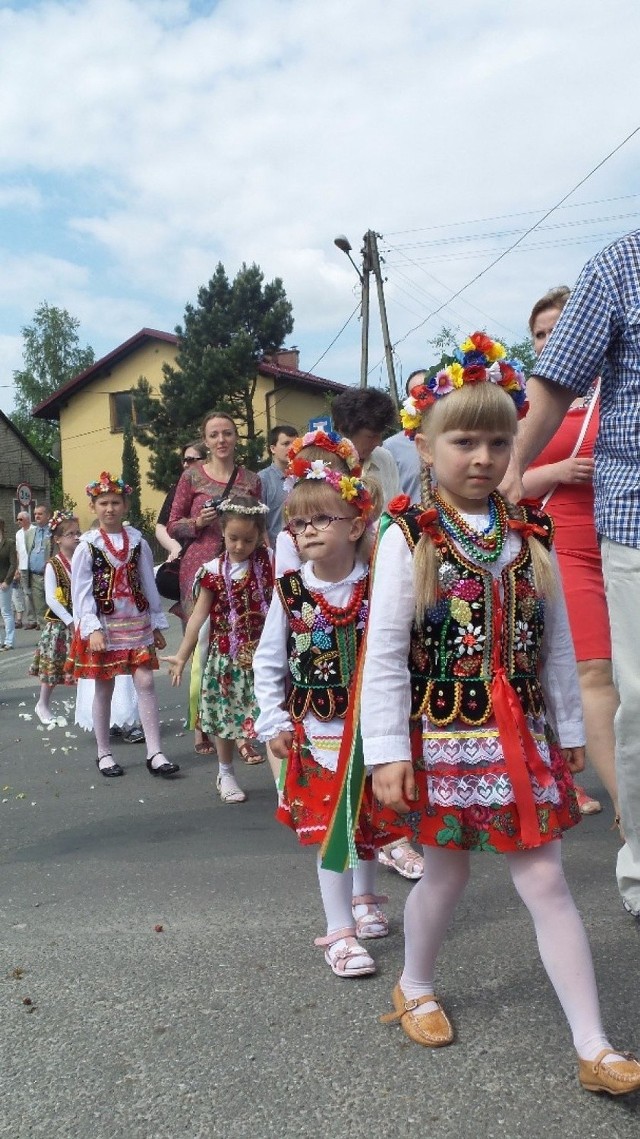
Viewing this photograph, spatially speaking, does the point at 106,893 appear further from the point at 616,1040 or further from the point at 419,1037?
the point at 616,1040

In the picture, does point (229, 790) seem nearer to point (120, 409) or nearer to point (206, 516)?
point (206, 516)

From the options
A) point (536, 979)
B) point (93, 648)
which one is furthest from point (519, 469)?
point (93, 648)

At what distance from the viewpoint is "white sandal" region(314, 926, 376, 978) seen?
10.1 ft

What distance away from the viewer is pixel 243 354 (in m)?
35.2

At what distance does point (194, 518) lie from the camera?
5.93 meters

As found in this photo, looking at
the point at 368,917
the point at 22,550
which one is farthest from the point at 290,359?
the point at 368,917

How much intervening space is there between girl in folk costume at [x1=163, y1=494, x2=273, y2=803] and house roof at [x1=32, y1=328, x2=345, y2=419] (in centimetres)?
3188

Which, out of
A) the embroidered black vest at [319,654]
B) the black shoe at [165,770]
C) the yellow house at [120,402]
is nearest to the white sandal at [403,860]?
the embroidered black vest at [319,654]

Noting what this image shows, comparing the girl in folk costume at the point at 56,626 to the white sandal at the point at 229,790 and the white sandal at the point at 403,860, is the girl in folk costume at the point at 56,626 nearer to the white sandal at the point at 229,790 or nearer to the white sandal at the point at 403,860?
the white sandal at the point at 229,790

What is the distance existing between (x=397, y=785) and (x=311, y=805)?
92 centimetres

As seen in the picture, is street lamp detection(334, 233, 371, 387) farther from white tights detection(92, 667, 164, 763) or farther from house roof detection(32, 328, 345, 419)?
white tights detection(92, 667, 164, 763)

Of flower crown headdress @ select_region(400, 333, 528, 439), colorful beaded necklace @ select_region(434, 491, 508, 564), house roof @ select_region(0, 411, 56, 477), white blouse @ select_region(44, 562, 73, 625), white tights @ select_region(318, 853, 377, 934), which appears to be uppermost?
house roof @ select_region(0, 411, 56, 477)

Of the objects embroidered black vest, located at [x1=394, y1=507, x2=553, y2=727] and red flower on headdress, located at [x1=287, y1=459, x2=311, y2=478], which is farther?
red flower on headdress, located at [x1=287, y1=459, x2=311, y2=478]

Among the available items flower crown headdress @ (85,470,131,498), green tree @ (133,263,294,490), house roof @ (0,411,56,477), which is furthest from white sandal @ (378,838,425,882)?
house roof @ (0,411,56,477)
